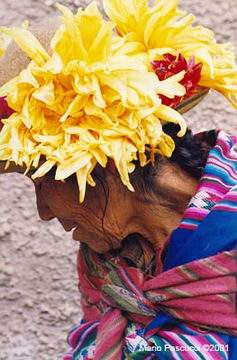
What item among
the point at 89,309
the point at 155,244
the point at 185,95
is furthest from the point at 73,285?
the point at 185,95

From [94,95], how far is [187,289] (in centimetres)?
36

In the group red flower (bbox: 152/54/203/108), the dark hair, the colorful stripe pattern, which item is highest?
red flower (bbox: 152/54/203/108)

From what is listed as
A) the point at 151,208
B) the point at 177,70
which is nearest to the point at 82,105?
the point at 177,70

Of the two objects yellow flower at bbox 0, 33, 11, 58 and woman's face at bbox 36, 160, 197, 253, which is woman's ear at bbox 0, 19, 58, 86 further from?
woman's face at bbox 36, 160, 197, 253

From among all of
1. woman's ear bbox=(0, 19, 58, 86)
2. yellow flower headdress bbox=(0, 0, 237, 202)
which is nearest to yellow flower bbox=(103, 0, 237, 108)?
yellow flower headdress bbox=(0, 0, 237, 202)

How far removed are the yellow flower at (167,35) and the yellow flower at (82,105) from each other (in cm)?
5

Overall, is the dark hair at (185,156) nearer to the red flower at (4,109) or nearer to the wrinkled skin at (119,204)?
the wrinkled skin at (119,204)

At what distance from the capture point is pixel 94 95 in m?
1.33

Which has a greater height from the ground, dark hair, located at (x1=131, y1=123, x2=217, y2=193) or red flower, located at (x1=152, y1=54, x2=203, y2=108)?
red flower, located at (x1=152, y1=54, x2=203, y2=108)

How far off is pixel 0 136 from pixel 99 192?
0.22 metres

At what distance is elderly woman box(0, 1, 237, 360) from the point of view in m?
1.36

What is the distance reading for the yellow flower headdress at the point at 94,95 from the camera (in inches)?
52.6

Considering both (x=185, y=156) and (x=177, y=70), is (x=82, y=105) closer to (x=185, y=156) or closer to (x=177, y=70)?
(x=177, y=70)

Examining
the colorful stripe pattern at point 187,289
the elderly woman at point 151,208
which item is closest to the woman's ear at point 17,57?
the elderly woman at point 151,208
